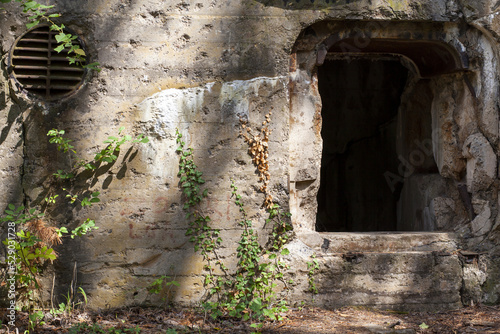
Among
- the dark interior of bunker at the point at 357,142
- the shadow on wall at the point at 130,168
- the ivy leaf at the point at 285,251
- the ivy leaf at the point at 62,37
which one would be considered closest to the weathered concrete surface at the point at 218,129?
the shadow on wall at the point at 130,168

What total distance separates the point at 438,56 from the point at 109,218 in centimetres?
300

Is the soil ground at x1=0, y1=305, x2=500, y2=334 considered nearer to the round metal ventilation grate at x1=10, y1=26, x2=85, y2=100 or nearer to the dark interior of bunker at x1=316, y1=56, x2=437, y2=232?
the round metal ventilation grate at x1=10, y1=26, x2=85, y2=100

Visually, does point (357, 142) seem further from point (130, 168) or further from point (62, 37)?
point (62, 37)

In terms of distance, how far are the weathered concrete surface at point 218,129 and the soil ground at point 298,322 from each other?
0.12m

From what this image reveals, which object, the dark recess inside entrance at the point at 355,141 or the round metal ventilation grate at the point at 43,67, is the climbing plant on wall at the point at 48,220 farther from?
the dark recess inside entrance at the point at 355,141

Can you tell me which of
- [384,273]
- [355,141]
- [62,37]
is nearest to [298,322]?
[384,273]

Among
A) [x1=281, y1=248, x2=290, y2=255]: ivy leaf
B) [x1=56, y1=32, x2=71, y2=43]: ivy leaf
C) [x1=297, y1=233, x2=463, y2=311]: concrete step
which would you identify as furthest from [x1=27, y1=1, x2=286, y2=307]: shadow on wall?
[x1=297, y1=233, x2=463, y2=311]: concrete step

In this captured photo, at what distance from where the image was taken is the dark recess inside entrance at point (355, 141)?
7711 mm

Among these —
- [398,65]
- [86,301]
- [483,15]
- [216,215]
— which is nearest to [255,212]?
[216,215]

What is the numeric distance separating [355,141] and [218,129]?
443 cm

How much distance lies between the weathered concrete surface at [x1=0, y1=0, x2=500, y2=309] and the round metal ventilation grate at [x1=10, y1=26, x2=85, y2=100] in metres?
0.08

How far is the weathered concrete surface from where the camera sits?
3748 millimetres

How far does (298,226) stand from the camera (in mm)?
4070

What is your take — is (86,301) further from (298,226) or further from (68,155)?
(298,226)
